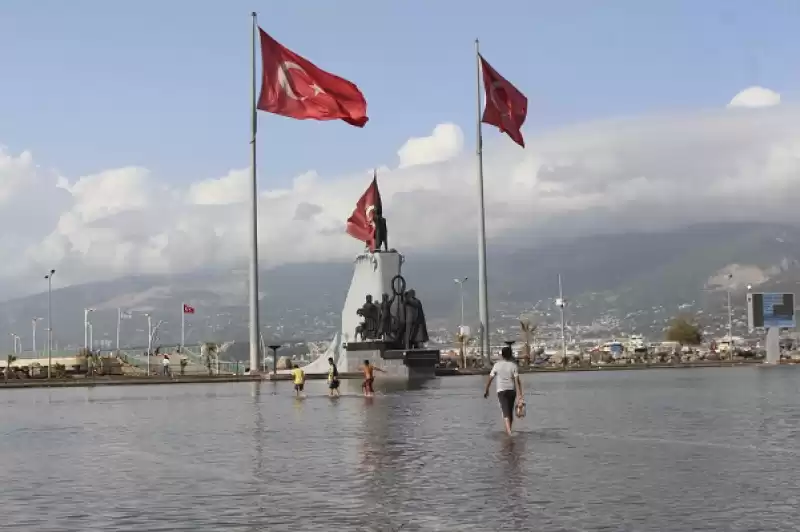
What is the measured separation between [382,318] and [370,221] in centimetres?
780

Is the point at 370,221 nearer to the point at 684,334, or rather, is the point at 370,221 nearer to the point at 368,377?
the point at 368,377

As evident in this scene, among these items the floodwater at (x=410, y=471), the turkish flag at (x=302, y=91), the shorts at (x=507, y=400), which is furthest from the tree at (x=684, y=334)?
the shorts at (x=507, y=400)

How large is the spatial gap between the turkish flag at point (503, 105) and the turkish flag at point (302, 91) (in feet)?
45.2

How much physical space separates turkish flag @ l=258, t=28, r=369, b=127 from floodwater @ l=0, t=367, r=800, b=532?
20191mm

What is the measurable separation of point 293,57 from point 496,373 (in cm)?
2985

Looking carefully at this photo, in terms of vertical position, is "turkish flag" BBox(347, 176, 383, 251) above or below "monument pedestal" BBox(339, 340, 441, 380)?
above

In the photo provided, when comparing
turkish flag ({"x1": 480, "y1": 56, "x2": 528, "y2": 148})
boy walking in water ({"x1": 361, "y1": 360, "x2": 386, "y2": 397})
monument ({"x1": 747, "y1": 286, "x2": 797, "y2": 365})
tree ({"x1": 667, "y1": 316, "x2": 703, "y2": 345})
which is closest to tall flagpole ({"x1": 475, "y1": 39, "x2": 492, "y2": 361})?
turkish flag ({"x1": 480, "y1": 56, "x2": 528, "y2": 148})

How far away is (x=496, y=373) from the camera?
1945 cm

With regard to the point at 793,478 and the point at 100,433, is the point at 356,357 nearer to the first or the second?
the point at 100,433

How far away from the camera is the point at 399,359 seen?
2197 inches

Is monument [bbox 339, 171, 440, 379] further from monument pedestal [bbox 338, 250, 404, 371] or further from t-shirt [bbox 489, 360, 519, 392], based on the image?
t-shirt [bbox 489, 360, 519, 392]

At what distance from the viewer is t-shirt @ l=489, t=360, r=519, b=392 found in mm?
19328

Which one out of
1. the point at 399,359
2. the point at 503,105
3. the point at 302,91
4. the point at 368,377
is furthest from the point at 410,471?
the point at 503,105

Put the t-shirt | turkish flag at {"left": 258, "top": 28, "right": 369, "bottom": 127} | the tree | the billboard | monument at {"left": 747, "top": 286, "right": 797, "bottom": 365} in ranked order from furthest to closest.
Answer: the tree, the billboard, monument at {"left": 747, "top": 286, "right": 797, "bottom": 365}, turkish flag at {"left": 258, "top": 28, "right": 369, "bottom": 127}, the t-shirt
